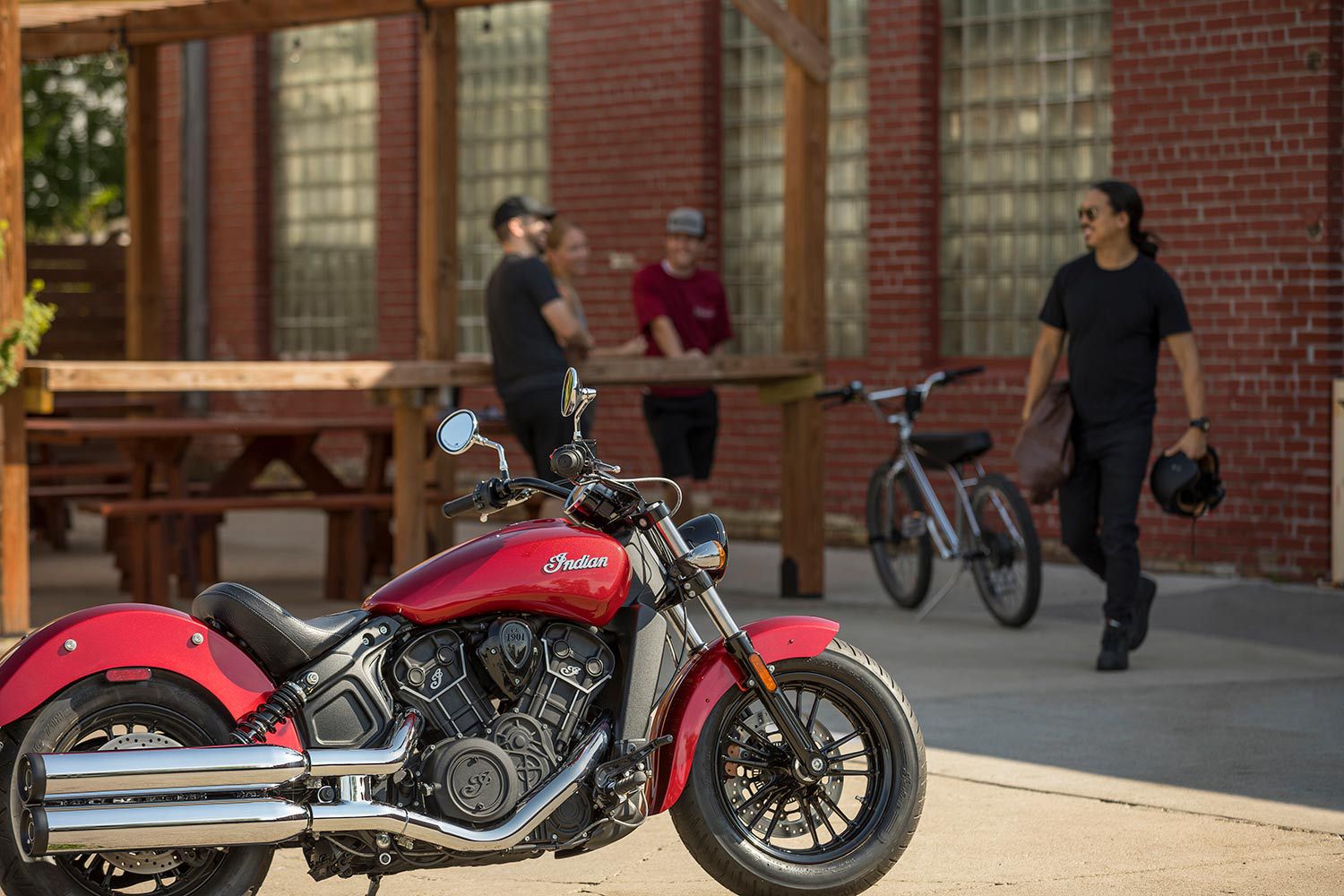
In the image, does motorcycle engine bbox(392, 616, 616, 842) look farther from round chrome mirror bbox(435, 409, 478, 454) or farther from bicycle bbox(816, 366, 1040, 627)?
bicycle bbox(816, 366, 1040, 627)

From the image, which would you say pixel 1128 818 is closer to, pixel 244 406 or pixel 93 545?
pixel 93 545

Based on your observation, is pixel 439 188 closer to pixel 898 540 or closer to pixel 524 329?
pixel 524 329

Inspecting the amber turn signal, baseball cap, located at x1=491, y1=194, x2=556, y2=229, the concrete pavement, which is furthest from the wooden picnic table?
the amber turn signal

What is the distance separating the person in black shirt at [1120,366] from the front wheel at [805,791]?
349cm

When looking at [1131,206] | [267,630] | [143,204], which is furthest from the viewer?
[143,204]

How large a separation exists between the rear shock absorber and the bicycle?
5202mm

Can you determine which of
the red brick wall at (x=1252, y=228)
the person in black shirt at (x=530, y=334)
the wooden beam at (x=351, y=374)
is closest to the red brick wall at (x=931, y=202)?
the red brick wall at (x=1252, y=228)

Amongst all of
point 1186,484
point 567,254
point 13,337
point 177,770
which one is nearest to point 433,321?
point 567,254

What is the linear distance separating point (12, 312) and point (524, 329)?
2.23m

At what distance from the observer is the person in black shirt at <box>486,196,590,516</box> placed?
9.01m

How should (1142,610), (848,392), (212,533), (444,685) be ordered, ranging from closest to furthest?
(444,685) < (1142,610) < (848,392) < (212,533)

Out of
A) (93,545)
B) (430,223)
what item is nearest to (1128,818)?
(430,223)

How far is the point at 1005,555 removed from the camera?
30.8 ft

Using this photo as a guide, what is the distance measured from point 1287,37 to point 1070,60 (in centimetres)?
151
